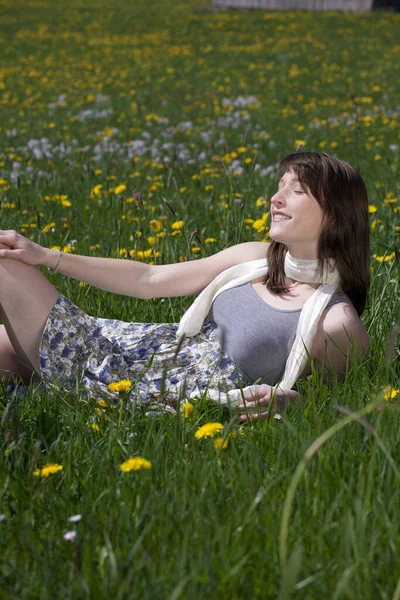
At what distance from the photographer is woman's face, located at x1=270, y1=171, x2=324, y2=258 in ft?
8.46

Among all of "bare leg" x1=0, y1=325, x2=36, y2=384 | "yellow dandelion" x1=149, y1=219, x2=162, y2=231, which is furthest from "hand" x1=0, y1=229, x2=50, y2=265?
"yellow dandelion" x1=149, y1=219, x2=162, y2=231

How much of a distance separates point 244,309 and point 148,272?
1.19 feet

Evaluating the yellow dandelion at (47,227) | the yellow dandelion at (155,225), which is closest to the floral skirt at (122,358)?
the yellow dandelion at (47,227)

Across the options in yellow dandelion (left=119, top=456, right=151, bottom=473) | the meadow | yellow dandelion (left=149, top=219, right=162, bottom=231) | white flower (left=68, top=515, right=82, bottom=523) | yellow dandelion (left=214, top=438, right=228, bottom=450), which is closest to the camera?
the meadow

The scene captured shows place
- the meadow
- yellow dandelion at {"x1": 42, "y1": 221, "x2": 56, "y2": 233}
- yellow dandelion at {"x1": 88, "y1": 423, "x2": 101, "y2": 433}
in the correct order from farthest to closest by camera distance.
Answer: yellow dandelion at {"x1": 42, "y1": 221, "x2": 56, "y2": 233}
yellow dandelion at {"x1": 88, "y1": 423, "x2": 101, "y2": 433}
the meadow

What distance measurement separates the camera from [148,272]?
285 centimetres

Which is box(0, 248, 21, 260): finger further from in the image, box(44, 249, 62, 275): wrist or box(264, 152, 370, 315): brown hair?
box(264, 152, 370, 315): brown hair

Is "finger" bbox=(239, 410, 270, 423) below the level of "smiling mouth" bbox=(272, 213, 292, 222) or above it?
below

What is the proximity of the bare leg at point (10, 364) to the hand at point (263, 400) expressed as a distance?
2.41 feet

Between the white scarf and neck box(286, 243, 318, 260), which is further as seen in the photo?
neck box(286, 243, 318, 260)

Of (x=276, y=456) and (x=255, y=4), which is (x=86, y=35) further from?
(x=276, y=456)

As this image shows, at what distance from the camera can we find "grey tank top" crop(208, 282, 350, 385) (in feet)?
8.54

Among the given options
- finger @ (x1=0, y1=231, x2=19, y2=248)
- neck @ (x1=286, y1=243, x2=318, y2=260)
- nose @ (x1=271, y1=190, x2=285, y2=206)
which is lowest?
neck @ (x1=286, y1=243, x2=318, y2=260)

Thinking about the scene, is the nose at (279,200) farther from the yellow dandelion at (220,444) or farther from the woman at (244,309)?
the yellow dandelion at (220,444)
